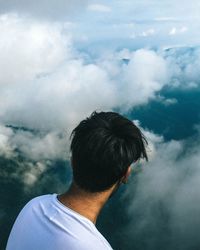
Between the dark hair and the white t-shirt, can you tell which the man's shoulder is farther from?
the dark hair

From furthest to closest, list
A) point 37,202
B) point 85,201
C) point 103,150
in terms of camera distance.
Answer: point 37,202 → point 85,201 → point 103,150

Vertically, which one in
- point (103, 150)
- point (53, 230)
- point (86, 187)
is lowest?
point (53, 230)

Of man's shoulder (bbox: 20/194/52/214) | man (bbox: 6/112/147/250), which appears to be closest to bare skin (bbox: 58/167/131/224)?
man (bbox: 6/112/147/250)

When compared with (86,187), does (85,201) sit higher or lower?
lower

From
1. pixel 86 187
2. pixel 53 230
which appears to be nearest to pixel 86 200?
pixel 86 187

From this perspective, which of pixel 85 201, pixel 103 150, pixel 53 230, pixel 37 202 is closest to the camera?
pixel 53 230

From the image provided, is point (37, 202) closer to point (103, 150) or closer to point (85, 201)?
point (85, 201)

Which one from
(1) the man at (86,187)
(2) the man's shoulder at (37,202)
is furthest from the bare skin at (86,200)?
(2) the man's shoulder at (37,202)

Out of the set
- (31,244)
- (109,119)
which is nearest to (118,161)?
(109,119)
